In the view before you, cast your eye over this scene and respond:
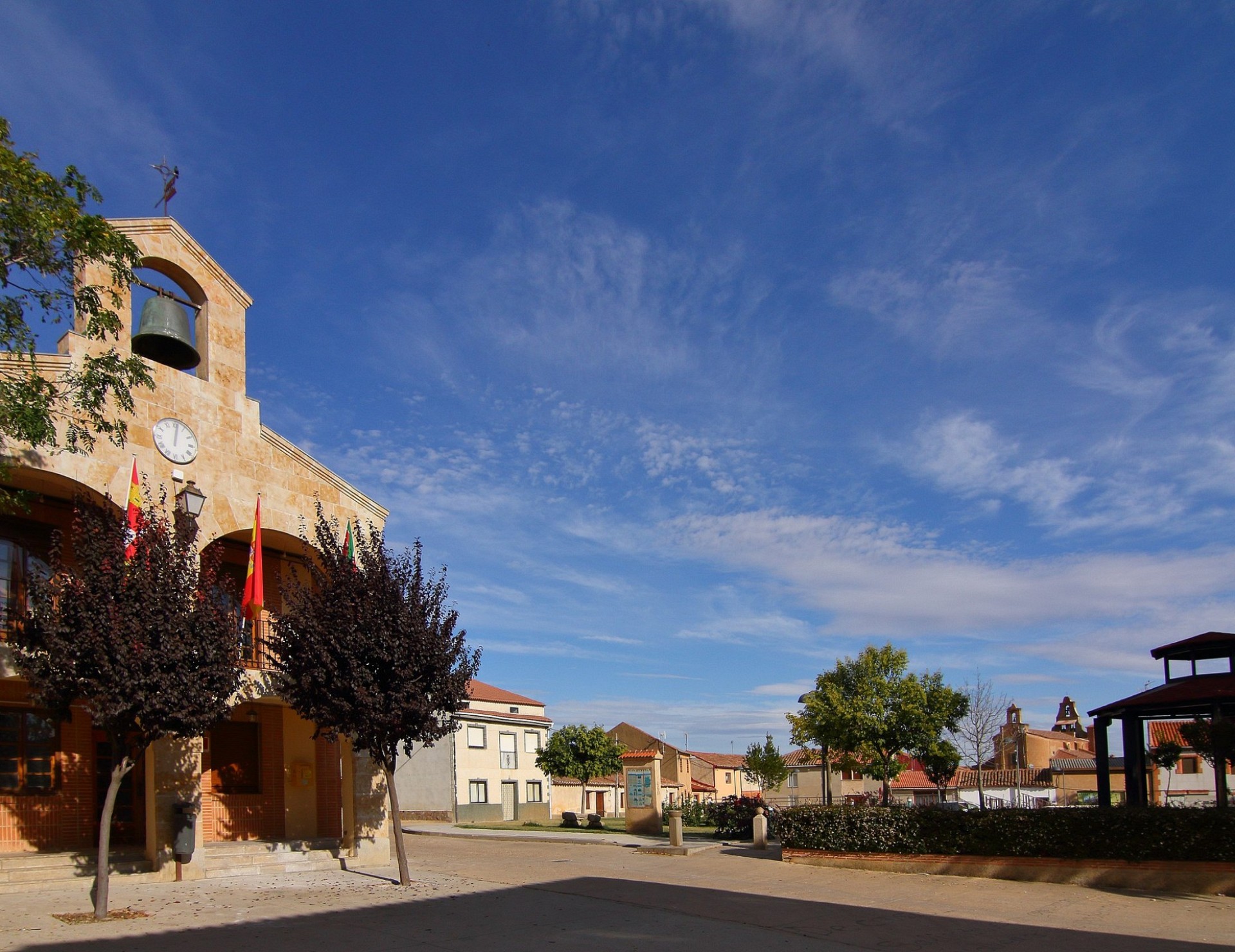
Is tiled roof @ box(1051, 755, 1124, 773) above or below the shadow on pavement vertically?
below

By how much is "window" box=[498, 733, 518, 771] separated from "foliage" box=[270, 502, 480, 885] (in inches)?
1187

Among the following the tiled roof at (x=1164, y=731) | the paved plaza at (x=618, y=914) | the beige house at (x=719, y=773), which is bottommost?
the beige house at (x=719, y=773)

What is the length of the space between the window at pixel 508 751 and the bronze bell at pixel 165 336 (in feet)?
104

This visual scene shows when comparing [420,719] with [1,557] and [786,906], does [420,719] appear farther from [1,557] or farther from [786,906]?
[1,557]

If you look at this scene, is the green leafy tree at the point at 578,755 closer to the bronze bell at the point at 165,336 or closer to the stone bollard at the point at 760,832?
the stone bollard at the point at 760,832

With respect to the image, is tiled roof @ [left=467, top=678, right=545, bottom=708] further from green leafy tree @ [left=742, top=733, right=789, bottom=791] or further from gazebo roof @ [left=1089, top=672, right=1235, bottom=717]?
gazebo roof @ [left=1089, top=672, right=1235, bottom=717]

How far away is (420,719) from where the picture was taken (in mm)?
15438

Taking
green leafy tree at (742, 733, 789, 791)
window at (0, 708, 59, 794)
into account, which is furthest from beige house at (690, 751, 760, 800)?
window at (0, 708, 59, 794)

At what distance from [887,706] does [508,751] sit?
22952 mm

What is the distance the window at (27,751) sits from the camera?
55.3ft

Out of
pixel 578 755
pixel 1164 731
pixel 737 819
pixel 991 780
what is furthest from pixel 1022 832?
pixel 991 780

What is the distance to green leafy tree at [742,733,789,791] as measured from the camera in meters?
34.4

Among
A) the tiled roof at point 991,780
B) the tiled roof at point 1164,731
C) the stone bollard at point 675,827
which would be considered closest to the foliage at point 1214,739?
the stone bollard at point 675,827

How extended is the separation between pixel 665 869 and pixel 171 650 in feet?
36.2
